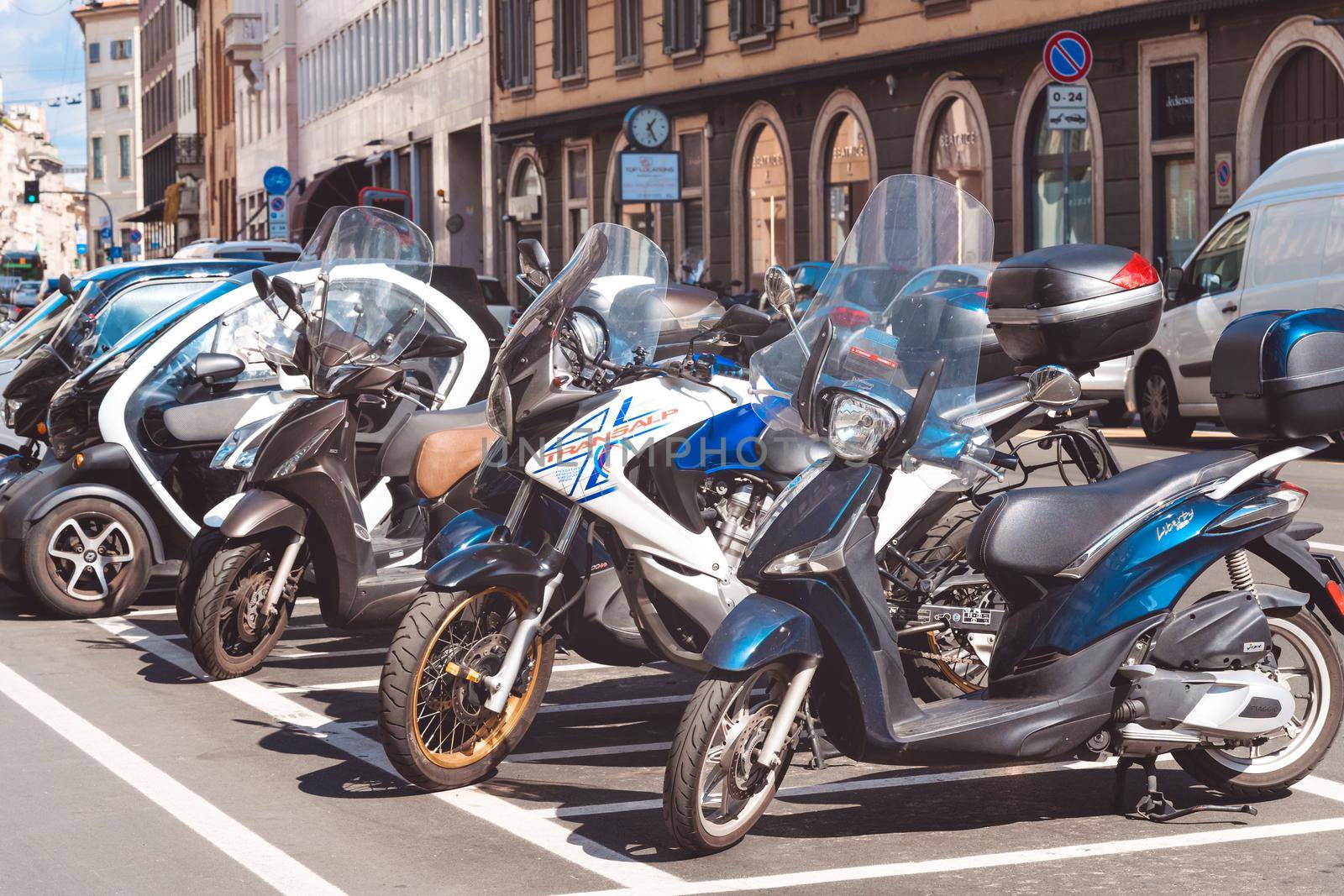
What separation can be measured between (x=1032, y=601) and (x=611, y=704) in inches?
95.6

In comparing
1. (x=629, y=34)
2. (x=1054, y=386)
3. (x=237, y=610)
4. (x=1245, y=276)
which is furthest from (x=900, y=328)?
(x=629, y=34)

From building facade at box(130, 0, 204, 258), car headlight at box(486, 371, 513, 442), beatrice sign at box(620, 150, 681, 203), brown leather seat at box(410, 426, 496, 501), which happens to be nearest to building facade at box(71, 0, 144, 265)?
building facade at box(130, 0, 204, 258)

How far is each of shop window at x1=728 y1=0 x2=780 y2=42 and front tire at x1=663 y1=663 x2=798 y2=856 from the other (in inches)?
1097

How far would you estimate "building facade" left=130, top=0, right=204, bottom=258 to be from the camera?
3794 inches

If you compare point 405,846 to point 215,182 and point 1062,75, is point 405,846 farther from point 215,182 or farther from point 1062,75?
point 215,182

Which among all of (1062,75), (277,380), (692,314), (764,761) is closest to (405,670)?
(764,761)

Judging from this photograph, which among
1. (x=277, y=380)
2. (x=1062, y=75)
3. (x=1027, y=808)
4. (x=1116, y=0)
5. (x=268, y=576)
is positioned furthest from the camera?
(x=1116, y=0)

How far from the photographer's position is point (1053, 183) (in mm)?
26672

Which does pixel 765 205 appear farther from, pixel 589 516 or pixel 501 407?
pixel 589 516

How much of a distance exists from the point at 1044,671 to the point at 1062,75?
15758 mm

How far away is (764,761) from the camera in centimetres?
545

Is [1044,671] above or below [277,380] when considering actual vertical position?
below

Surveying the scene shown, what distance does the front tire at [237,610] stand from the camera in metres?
8.09

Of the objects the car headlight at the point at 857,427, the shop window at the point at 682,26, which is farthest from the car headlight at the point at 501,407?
the shop window at the point at 682,26
